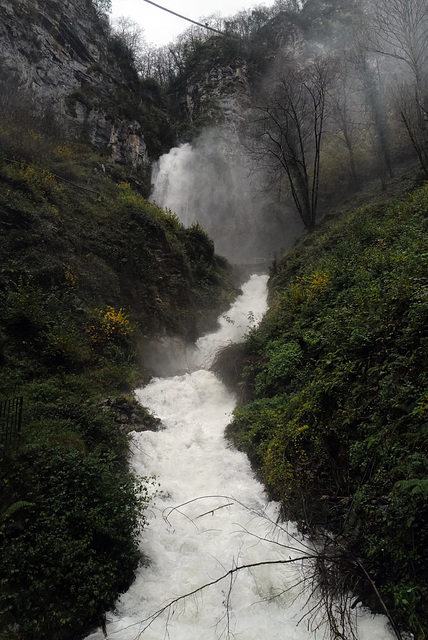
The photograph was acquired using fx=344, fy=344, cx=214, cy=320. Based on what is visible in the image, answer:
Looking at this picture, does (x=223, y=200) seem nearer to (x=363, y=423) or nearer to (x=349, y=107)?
(x=349, y=107)

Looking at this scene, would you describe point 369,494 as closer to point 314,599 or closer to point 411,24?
point 314,599

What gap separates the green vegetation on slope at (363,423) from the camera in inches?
121

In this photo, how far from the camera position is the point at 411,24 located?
519 inches

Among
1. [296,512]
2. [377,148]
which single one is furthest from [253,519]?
[377,148]

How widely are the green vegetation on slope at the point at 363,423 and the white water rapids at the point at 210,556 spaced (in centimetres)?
45

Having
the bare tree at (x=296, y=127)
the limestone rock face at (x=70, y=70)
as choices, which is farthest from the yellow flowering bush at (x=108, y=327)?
the limestone rock face at (x=70, y=70)

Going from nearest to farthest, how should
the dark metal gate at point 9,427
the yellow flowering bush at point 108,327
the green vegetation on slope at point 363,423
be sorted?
the green vegetation on slope at point 363,423, the dark metal gate at point 9,427, the yellow flowering bush at point 108,327

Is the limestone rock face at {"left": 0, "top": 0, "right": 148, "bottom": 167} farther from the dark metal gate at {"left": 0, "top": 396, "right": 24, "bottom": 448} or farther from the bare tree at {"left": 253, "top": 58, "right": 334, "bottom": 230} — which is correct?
the dark metal gate at {"left": 0, "top": 396, "right": 24, "bottom": 448}

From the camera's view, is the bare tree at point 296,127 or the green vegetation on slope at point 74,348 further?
the bare tree at point 296,127

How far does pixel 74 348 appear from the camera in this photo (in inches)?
347

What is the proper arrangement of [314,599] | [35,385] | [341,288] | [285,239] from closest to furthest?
1. [314,599]
2. [35,385]
3. [341,288]
4. [285,239]

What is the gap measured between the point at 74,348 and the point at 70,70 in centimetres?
2557

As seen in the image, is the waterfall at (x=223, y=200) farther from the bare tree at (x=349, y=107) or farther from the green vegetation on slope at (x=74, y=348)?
the green vegetation on slope at (x=74, y=348)

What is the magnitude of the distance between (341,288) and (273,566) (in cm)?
578
